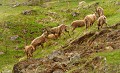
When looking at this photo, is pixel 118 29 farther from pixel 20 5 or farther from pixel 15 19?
pixel 20 5

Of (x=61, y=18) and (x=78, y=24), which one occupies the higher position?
(x=78, y=24)

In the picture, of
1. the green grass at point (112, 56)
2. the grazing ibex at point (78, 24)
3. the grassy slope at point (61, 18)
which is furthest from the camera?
the grazing ibex at point (78, 24)

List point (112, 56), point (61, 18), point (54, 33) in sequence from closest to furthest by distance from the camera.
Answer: point (112, 56)
point (54, 33)
point (61, 18)

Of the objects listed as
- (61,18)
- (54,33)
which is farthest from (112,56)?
(61,18)

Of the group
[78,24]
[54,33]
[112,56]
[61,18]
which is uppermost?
[112,56]

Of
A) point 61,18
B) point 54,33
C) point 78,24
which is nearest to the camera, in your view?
point 54,33

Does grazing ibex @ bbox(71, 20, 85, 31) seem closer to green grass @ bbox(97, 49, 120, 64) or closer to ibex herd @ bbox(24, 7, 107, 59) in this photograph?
ibex herd @ bbox(24, 7, 107, 59)

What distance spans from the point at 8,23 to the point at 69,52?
23.3 m

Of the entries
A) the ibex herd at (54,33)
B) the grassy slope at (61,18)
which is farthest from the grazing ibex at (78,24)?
the grassy slope at (61,18)

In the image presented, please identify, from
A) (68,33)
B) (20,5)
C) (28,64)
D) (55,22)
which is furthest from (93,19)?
(20,5)

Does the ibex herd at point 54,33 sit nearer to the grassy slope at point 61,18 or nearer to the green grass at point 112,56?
the grassy slope at point 61,18

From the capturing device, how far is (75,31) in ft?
111

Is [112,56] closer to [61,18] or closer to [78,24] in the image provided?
[78,24]

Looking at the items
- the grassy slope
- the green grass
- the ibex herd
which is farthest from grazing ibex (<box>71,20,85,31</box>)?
the green grass
